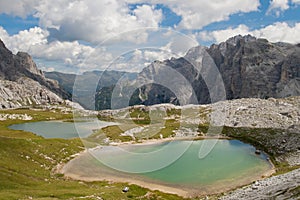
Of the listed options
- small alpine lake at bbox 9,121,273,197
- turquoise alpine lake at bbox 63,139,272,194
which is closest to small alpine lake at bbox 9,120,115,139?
turquoise alpine lake at bbox 63,139,272,194

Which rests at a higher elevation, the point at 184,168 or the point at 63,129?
the point at 63,129

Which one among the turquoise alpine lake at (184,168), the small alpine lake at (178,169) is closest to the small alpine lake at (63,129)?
the turquoise alpine lake at (184,168)

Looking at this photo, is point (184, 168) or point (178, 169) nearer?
point (178, 169)

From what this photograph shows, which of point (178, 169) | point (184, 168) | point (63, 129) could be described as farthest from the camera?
point (63, 129)

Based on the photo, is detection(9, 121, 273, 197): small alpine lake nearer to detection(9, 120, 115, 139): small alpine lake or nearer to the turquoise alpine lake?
the turquoise alpine lake

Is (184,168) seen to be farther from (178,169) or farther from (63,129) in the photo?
(63,129)

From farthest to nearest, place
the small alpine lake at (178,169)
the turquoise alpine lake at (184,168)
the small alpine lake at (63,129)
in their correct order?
the small alpine lake at (63,129)
the turquoise alpine lake at (184,168)
the small alpine lake at (178,169)

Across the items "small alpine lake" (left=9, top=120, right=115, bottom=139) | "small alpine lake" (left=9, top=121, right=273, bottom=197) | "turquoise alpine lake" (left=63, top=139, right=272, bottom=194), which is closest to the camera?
"small alpine lake" (left=9, top=121, right=273, bottom=197)

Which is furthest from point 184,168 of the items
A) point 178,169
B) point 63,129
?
point 63,129

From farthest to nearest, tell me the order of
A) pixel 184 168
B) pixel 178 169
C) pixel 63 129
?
1. pixel 63 129
2. pixel 184 168
3. pixel 178 169

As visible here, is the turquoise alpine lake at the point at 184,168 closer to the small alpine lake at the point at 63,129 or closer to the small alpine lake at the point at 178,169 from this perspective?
the small alpine lake at the point at 178,169

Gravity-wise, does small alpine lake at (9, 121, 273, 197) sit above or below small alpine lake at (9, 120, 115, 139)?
below
